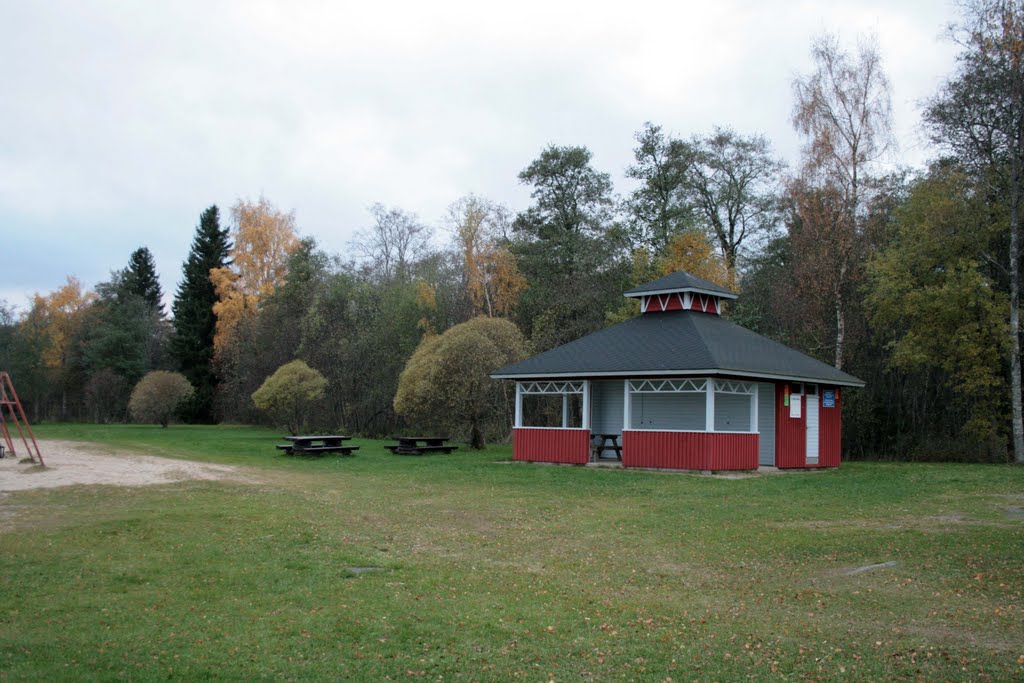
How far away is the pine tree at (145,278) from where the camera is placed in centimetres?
6338

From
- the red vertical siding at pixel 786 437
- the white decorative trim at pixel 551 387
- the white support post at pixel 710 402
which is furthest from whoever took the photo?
the white decorative trim at pixel 551 387

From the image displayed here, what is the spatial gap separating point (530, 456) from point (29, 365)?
42.8 metres

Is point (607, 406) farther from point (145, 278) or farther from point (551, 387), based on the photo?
point (145, 278)

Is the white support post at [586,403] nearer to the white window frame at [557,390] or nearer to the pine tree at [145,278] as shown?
the white window frame at [557,390]

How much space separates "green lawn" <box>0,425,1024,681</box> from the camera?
237 inches

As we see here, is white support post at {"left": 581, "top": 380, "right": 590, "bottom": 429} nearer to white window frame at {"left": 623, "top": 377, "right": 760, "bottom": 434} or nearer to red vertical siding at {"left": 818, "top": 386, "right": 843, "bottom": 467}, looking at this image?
white window frame at {"left": 623, "top": 377, "right": 760, "bottom": 434}

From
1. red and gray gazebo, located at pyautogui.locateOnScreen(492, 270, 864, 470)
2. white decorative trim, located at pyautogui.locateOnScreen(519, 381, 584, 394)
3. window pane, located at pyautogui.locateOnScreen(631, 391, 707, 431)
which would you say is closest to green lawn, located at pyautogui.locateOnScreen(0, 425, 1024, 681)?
red and gray gazebo, located at pyautogui.locateOnScreen(492, 270, 864, 470)

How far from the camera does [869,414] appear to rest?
30578mm

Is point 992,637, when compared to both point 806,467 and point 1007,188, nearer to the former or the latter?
point 806,467

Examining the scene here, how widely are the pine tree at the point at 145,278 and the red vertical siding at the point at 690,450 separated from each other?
51.6 metres

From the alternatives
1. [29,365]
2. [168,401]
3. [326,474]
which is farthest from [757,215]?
[29,365]

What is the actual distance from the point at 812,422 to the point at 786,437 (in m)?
1.42

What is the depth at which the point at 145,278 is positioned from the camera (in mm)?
64312

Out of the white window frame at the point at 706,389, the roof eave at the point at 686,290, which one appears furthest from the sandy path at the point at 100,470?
the roof eave at the point at 686,290
